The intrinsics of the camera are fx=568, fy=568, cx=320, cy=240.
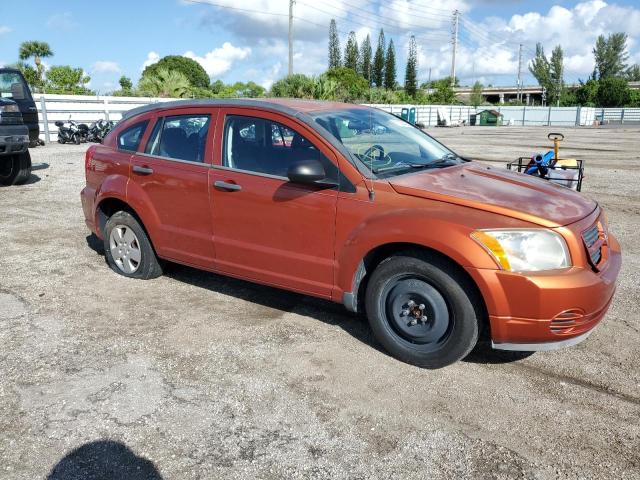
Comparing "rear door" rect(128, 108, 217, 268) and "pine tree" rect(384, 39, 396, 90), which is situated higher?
"pine tree" rect(384, 39, 396, 90)

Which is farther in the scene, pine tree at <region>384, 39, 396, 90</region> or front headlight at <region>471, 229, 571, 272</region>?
pine tree at <region>384, 39, 396, 90</region>

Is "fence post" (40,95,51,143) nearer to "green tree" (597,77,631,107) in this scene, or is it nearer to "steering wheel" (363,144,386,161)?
"steering wheel" (363,144,386,161)

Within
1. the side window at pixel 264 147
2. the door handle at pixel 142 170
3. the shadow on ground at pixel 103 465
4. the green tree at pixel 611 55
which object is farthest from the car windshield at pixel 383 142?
the green tree at pixel 611 55

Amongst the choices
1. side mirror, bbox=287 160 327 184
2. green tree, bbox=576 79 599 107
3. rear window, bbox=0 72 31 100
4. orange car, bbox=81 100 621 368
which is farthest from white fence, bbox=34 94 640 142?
green tree, bbox=576 79 599 107

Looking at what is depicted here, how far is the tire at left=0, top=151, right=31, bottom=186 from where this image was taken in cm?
1106

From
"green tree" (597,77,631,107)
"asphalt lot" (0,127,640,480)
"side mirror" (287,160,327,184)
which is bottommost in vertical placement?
"asphalt lot" (0,127,640,480)

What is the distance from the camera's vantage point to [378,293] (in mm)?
3797

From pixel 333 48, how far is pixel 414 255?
266 ft

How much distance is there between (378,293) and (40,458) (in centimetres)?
215

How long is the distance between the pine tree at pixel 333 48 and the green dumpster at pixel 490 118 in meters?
30.6

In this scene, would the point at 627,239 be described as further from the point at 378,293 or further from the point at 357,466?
the point at 357,466

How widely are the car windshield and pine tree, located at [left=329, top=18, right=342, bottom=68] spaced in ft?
255

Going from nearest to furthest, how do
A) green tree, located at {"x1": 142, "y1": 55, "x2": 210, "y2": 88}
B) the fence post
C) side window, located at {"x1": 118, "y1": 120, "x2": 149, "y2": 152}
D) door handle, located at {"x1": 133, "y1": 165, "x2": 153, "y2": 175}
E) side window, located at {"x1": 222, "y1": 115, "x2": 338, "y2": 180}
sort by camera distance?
side window, located at {"x1": 222, "y1": 115, "x2": 338, "y2": 180} → door handle, located at {"x1": 133, "y1": 165, "x2": 153, "y2": 175} → side window, located at {"x1": 118, "y1": 120, "x2": 149, "y2": 152} → the fence post → green tree, located at {"x1": 142, "y1": 55, "x2": 210, "y2": 88}

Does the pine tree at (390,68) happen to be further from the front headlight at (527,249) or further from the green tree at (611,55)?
the front headlight at (527,249)
